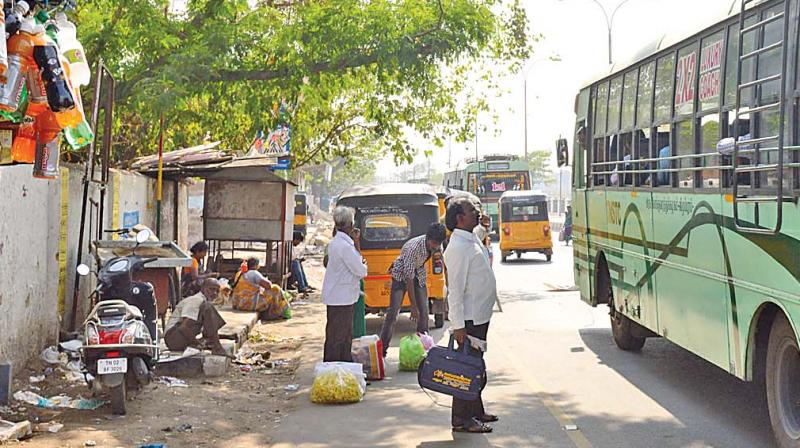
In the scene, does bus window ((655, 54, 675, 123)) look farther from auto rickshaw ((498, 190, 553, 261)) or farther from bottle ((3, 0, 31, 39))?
auto rickshaw ((498, 190, 553, 261))

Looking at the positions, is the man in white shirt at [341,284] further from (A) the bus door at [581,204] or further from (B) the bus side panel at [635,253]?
(A) the bus door at [581,204]

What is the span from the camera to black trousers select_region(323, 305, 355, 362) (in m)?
10.0

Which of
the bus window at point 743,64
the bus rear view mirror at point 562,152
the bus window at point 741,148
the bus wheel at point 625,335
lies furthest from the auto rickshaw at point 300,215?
the bus window at point 741,148

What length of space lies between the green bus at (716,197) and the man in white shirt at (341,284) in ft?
9.43

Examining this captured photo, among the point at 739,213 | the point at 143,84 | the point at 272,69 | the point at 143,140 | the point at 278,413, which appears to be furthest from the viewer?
the point at 143,140

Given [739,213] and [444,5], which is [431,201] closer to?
[444,5]

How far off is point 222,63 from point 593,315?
23.4 ft

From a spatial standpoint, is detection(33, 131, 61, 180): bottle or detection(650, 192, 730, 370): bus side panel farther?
detection(650, 192, 730, 370): bus side panel

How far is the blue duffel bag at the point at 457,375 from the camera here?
7855 millimetres

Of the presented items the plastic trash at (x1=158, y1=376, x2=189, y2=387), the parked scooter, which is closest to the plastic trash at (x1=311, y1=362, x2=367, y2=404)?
the parked scooter

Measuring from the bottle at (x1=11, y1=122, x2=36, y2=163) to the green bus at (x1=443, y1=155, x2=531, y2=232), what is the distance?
37.4 m

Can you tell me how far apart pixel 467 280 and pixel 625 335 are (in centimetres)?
516

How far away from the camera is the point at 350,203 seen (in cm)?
1596

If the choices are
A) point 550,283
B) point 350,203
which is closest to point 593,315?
point 350,203
